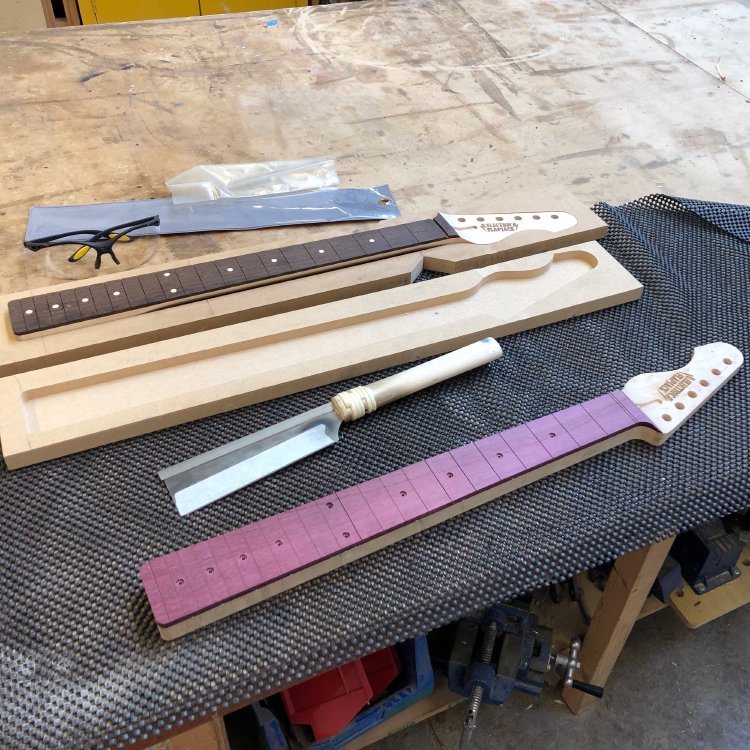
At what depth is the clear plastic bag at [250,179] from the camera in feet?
3.41

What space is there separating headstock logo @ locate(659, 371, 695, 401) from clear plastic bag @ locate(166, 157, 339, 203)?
588 mm

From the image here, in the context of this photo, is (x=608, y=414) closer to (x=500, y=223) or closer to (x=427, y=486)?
(x=427, y=486)

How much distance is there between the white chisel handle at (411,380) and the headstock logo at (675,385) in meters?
0.19

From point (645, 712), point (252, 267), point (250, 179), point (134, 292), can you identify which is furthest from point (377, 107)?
point (645, 712)

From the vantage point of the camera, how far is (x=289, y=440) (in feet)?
2.32

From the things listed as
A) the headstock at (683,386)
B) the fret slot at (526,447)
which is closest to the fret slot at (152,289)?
the fret slot at (526,447)

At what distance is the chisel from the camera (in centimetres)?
67

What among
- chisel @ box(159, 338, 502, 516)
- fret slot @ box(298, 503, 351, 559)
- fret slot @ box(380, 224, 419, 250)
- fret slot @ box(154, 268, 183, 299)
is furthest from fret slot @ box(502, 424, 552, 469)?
fret slot @ box(154, 268, 183, 299)

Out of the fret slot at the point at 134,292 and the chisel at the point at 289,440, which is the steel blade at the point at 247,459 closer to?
the chisel at the point at 289,440

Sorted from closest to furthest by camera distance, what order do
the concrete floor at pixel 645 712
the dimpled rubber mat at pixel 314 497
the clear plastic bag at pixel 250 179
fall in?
1. the dimpled rubber mat at pixel 314 497
2. the clear plastic bag at pixel 250 179
3. the concrete floor at pixel 645 712

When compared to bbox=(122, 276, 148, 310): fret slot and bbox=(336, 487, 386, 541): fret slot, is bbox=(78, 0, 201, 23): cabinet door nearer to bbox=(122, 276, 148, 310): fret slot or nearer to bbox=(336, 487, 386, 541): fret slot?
bbox=(122, 276, 148, 310): fret slot

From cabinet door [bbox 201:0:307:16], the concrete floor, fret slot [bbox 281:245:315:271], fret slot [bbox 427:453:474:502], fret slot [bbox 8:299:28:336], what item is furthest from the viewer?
cabinet door [bbox 201:0:307:16]

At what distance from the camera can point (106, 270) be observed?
2.96 ft

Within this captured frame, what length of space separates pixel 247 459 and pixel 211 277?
27 centimetres
